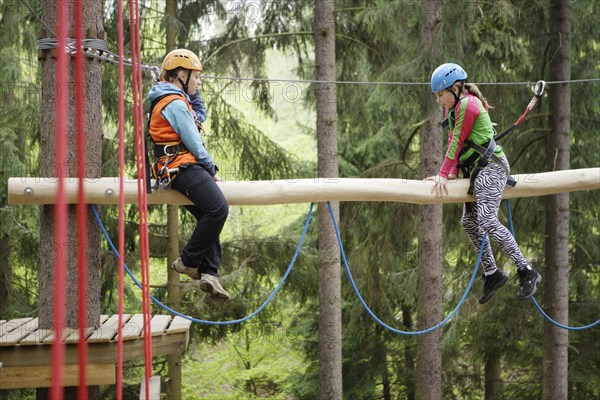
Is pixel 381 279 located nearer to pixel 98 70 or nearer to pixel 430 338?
pixel 430 338

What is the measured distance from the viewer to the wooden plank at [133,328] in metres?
4.93

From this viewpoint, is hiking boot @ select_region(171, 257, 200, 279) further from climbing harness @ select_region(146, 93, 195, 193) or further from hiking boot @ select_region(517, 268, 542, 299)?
hiking boot @ select_region(517, 268, 542, 299)

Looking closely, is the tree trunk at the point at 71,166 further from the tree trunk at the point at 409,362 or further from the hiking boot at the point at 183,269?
the tree trunk at the point at 409,362

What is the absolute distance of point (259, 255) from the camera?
1095 cm

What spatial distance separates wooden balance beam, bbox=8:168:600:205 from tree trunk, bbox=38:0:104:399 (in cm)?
25

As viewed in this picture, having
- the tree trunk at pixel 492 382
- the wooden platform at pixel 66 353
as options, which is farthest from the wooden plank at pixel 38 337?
the tree trunk at pixel 492 382

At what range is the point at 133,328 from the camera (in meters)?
5.20

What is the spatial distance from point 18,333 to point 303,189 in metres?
2.07

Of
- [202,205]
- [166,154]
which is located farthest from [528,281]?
[166,154]

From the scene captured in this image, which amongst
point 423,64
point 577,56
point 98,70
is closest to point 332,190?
point 98,70

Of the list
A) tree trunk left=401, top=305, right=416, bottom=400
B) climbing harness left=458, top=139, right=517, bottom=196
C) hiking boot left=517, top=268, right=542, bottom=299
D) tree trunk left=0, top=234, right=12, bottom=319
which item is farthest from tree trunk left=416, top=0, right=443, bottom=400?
tree trunk left=0, top=234, right=12, bottom=319

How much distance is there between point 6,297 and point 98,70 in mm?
6846

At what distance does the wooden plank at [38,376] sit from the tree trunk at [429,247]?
5.56m

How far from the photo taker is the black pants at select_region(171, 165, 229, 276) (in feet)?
16.3
